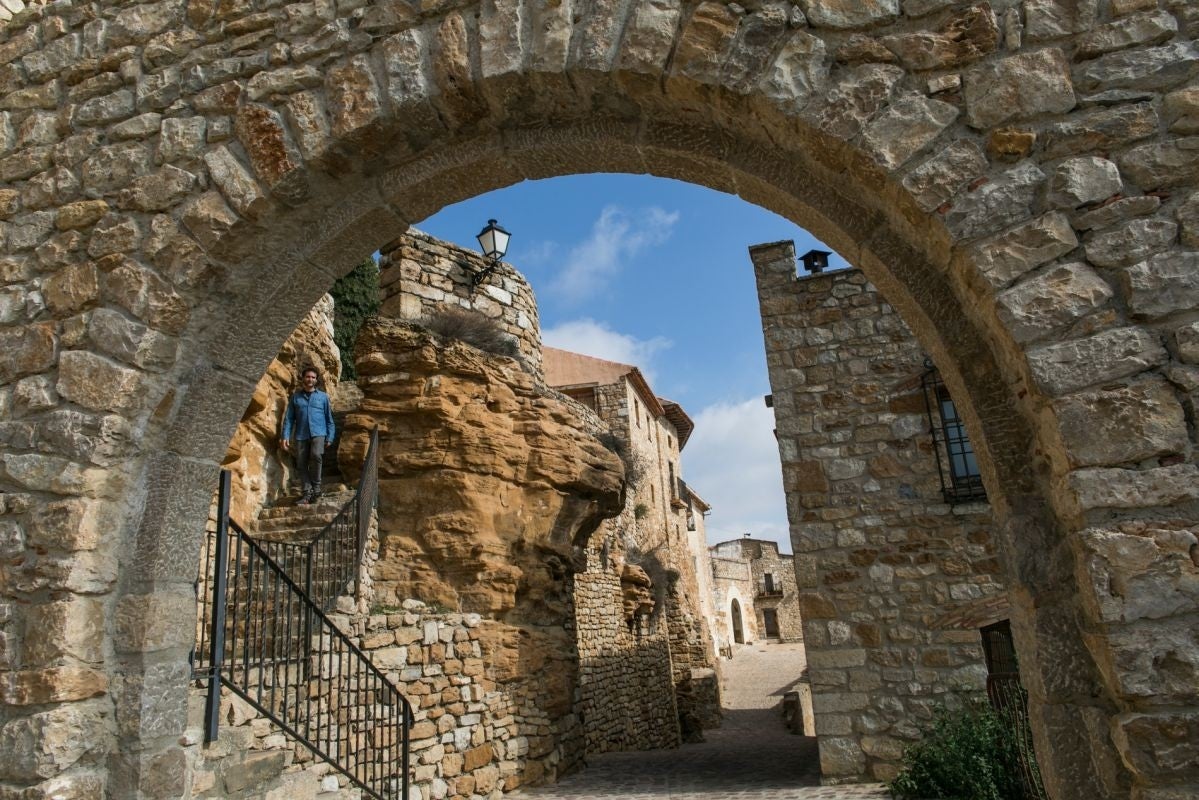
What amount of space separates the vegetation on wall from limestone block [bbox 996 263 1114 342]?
11120 millimetres

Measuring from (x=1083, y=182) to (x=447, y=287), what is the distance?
30.6 feet

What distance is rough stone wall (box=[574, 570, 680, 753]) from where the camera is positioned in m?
10.5

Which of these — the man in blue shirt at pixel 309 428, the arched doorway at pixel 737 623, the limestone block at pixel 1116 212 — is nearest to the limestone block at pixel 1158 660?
the limestone block at pixel 1116 212

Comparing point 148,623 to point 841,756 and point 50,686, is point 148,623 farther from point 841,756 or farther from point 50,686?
point 841,756

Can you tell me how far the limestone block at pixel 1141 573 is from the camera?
5.94 feet

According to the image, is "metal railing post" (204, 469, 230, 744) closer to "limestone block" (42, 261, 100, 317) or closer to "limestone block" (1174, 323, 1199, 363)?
"limestone block" (42, 261, 100, 317)

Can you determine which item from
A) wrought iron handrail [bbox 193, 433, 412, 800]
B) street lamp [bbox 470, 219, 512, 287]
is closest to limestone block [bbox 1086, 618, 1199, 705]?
wrought iron handrail [bbox 193, 433, 412, 800]

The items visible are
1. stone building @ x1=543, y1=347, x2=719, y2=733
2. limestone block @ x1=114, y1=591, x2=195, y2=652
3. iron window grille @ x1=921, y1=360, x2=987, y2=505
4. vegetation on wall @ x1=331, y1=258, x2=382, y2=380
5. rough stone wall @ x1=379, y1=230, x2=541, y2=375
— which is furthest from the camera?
stone building @ x1=543, y1=347, x2=719, y2=733

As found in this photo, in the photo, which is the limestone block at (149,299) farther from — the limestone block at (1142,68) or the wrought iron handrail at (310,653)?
the limestone block at (1142,68)

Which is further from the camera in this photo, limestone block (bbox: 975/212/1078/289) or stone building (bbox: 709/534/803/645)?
stone building (bbox: 709/534/803/645)

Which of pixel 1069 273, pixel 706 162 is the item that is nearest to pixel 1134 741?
pixel 1069 273

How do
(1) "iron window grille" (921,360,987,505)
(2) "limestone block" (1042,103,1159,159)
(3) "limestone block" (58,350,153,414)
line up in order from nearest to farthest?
(2) "limestone block" (1042,103,1159,159), (3) "limestone block" (58,350,153,414), (1) "iron window grille" (921,360,987,505)

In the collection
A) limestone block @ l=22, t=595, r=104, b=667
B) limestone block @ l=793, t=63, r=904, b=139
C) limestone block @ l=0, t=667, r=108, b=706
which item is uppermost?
limestone block @ l=793, t=63, r=904, b=139

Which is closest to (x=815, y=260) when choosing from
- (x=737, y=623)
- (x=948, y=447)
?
(x=948, y=447)
